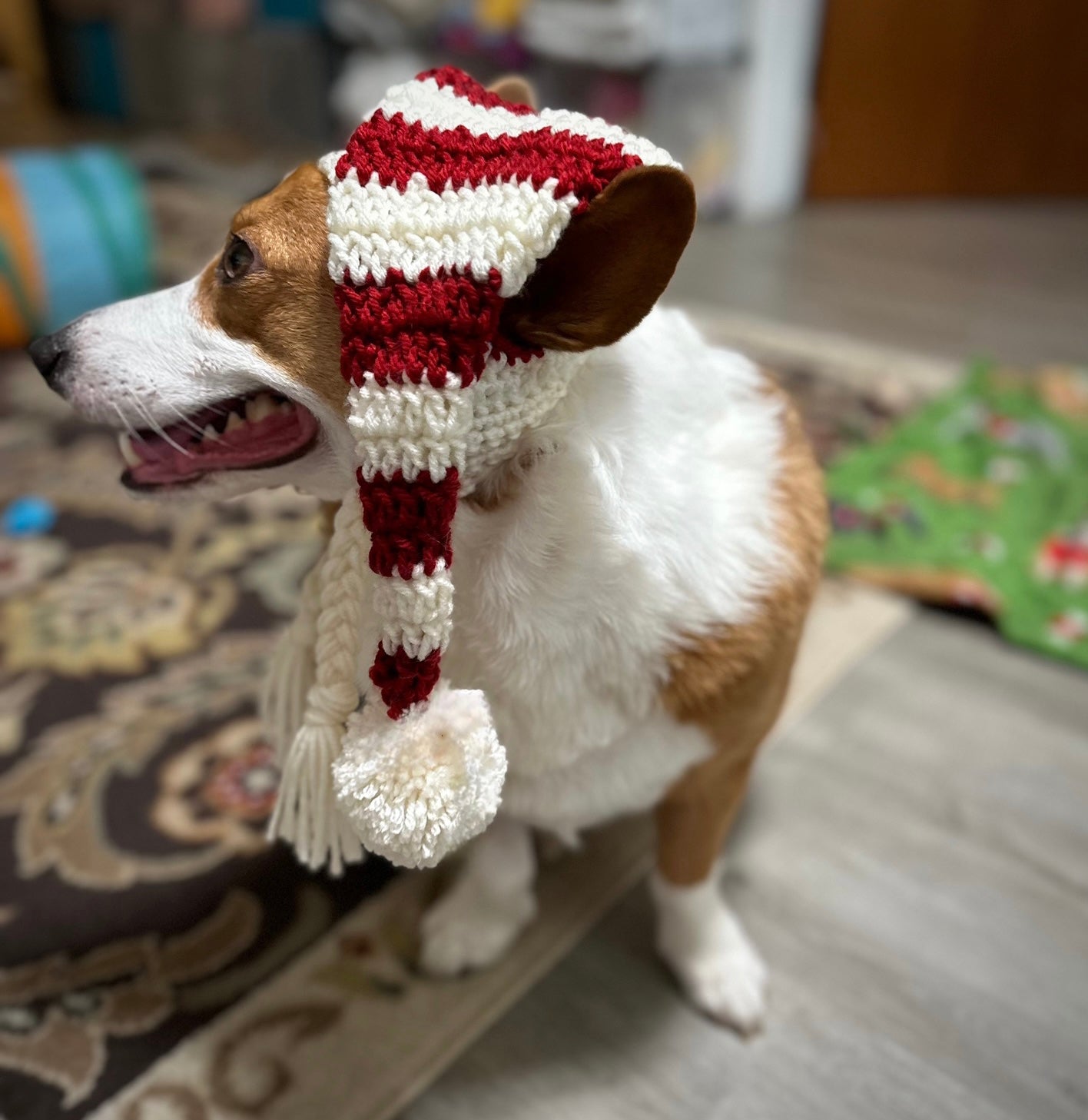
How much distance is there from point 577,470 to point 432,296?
128 mm

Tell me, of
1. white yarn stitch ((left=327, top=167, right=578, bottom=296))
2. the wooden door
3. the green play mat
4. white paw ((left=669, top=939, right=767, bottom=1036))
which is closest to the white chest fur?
white yarn stitch ((left=327, top=167, right=578, bottom=296))

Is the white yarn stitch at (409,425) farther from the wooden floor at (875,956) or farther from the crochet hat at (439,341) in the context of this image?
the wooden floor at (875,956)

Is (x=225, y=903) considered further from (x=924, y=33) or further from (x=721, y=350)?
(x=924, y=33)

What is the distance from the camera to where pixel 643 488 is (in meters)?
0.57

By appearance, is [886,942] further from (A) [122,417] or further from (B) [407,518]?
(A) [122,417]

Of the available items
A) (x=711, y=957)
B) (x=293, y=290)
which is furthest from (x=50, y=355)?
(x=711, y=957)

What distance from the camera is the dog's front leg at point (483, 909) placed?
807 millimetres

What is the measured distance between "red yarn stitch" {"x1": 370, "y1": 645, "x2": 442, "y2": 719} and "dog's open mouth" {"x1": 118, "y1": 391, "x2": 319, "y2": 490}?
5.5 inches

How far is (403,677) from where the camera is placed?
514 mm

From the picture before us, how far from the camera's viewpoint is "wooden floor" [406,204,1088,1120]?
0.74m

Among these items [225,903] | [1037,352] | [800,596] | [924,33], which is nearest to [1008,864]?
[800,596]

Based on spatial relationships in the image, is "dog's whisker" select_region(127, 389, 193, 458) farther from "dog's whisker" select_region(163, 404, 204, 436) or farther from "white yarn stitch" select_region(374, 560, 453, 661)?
"white yarn stitch" select_region(374, 560, 453, 661)

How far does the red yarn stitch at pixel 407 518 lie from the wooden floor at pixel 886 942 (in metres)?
0.46

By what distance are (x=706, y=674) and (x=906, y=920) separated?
1.32 ft
